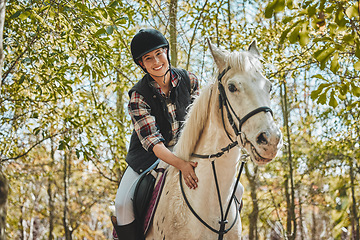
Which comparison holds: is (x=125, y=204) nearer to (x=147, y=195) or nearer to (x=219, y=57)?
(x=147, y=195)

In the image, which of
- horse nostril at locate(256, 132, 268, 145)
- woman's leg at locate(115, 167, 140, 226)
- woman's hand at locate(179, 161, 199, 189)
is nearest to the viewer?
horse nostril at locate(256, 132, 268, 145)

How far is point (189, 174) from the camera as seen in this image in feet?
9.09

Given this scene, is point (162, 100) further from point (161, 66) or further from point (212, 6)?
point (212, 6)

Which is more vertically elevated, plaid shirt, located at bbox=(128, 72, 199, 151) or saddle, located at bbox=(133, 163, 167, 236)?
plaid shirt, located at bbox=(128, 72, 199, 151)

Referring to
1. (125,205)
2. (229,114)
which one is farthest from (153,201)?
(229,114)

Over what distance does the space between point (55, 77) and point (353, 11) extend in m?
4.46

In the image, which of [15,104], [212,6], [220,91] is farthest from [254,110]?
[15,104]

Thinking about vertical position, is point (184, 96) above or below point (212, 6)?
below

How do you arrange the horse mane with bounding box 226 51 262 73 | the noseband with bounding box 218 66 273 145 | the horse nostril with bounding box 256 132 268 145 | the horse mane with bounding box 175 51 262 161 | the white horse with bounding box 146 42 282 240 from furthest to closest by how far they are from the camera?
1. the horse mane with bounding box 175 51 262 161
2. the horse mane with bounding box 226 51 262 73
3. the white horse with bounding box 146 42 282 240
4. the noseband with bounding box 218 66 273 145
5. the horse nostril with bounding box 256 132 268 145

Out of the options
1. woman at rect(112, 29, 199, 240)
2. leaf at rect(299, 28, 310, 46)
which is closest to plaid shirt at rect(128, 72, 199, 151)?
woman at rect(112, 29, 199, 240)

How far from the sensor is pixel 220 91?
260 centimetres

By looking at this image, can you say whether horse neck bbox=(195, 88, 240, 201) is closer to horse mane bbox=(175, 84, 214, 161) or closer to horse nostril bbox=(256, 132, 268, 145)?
horse mane bbox=(175, 84, 214, 161)

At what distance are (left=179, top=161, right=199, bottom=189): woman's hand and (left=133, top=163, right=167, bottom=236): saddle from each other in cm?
32

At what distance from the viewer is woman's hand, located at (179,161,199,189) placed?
9.03 feet
